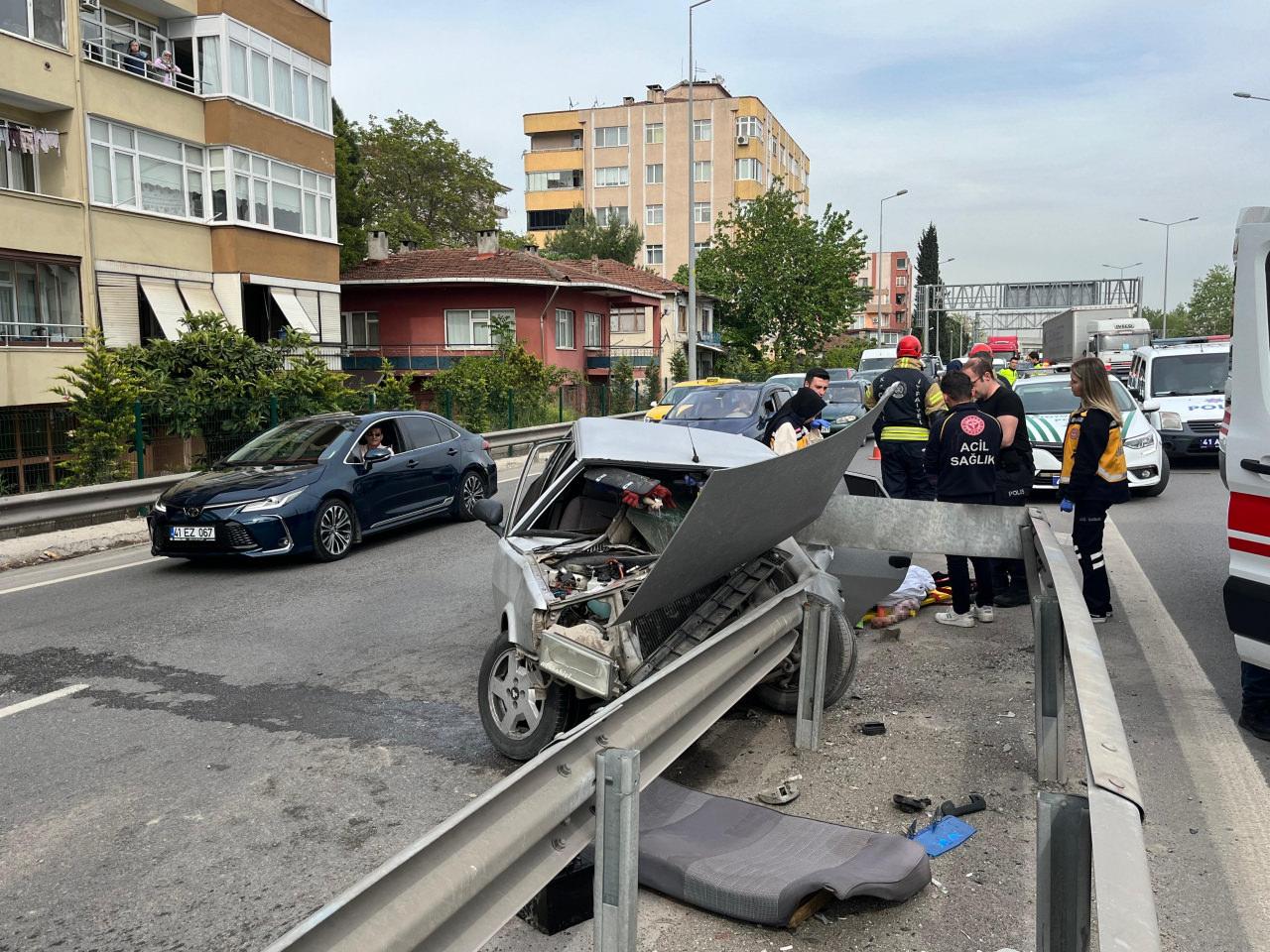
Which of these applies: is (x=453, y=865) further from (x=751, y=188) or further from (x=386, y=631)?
(x=751, y=188)

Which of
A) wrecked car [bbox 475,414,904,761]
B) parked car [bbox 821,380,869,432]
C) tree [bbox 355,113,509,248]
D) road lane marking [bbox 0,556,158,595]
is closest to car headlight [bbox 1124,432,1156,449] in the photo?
parked car [bbox 821,380,869,432]

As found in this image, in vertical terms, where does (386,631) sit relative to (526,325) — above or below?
below

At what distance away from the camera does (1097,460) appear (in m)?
6.98

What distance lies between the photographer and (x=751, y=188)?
7575cm

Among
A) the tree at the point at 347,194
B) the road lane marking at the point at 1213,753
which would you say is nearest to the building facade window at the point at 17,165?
the tree at the point at 347,194

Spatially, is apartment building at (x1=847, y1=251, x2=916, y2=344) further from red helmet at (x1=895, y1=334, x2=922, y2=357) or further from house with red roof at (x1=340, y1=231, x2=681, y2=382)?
red helmet at (x1=895, y1=334, x2=922, y2=357)

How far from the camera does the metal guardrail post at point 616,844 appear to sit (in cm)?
266

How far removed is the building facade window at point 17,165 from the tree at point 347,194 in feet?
62.8

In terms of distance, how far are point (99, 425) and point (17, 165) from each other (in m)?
10.1

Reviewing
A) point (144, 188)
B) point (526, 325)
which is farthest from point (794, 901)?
point (526, 325)

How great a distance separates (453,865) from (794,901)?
1736 mm

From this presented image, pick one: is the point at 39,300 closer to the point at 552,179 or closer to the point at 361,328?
the point at 361,328

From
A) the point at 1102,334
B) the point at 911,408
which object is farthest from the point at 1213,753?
the point at 1102,334

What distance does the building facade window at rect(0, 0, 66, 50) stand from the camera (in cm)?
2059
